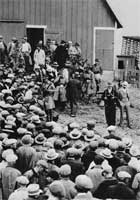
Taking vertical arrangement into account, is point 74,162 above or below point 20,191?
above

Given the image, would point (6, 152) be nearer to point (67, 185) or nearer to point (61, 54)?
point (67, 185)

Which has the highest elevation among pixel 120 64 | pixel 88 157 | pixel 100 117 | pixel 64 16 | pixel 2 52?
pixel 64 16

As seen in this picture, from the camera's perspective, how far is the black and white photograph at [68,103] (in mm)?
8000

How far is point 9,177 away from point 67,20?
1675 cm

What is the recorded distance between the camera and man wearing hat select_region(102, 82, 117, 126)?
16141 mm

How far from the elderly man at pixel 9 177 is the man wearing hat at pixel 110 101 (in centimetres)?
785

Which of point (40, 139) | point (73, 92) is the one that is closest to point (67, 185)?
point (40, 139)

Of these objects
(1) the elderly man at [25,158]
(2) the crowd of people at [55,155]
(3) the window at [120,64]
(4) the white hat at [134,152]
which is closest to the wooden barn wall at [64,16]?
(3) the window at [120,64]

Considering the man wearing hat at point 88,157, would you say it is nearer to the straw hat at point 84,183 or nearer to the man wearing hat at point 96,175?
the man wearing hat at point 96,175

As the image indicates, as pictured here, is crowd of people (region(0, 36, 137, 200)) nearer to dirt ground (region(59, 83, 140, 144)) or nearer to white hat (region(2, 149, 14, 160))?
white hat (region(2, 149, 14, 160))

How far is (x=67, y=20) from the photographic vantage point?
24.3 m

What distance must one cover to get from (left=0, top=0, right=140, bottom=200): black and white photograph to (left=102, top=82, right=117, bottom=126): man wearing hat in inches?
1.3

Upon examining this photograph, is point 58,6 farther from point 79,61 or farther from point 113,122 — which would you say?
point 113,122

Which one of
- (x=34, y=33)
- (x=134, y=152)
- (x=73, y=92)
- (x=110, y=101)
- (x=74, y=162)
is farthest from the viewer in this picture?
(x=34, y=33)
